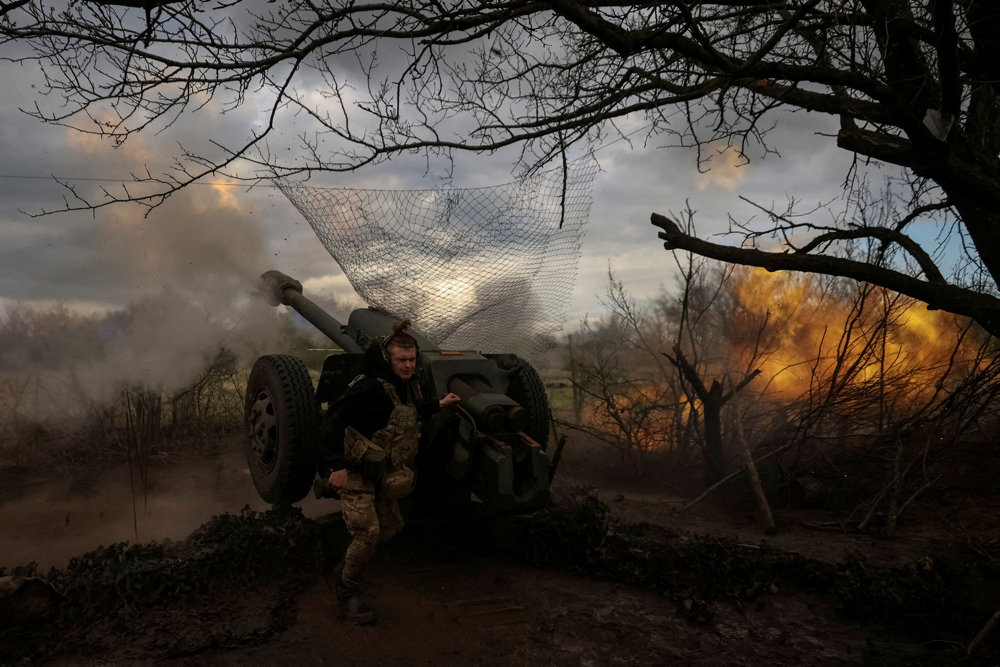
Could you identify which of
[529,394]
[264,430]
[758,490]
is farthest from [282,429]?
[758,490]

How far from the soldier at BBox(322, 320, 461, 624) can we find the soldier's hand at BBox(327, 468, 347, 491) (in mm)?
34

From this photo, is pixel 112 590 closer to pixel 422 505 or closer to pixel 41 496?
pixel 422 505

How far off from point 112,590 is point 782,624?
478cm

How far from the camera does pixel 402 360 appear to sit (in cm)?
484

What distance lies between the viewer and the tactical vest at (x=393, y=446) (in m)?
4.75

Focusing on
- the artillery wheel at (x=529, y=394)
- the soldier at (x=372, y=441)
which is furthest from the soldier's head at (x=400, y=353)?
the artillery wheel at (x=529, y=394)

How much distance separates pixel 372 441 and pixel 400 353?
665 millimetres

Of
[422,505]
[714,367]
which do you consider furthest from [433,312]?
[714,367]

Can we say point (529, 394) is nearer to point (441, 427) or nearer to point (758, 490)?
point (441, 427)

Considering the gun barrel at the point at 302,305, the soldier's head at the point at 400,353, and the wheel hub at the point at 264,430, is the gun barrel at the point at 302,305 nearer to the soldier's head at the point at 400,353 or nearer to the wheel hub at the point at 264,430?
the wheel hub at the point at 264,430

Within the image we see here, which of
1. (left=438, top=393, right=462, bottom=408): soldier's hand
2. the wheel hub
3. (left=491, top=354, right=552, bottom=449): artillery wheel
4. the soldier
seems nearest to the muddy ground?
the soldier

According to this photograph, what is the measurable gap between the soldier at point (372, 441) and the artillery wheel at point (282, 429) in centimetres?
104

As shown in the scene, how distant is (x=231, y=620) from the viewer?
15.2 ft

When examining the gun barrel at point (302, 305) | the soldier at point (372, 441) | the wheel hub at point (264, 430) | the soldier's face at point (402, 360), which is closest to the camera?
the soldier at point (372, 441)
